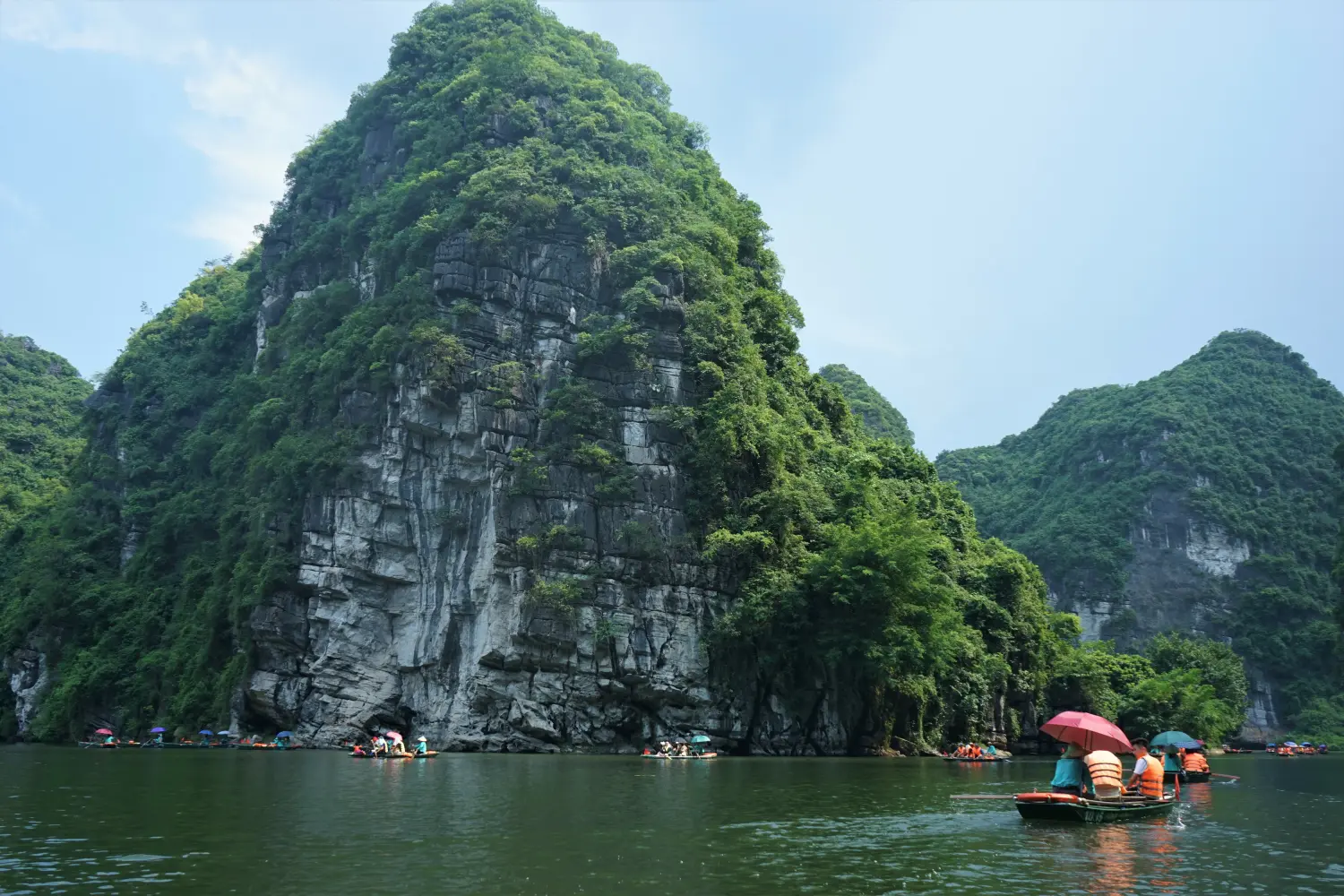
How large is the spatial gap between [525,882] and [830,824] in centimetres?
621

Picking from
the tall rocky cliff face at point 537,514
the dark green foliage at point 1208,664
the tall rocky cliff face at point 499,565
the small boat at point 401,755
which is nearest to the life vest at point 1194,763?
the tall rocky cliff face at point 537,514

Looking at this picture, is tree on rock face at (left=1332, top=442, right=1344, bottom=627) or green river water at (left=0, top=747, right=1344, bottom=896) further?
tree on rock face at (left=1332, top=442, right=1344, bottom=627)

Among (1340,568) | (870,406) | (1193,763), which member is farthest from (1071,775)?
(870,406)

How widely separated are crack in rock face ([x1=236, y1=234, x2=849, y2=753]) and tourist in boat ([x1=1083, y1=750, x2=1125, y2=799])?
20427 mm

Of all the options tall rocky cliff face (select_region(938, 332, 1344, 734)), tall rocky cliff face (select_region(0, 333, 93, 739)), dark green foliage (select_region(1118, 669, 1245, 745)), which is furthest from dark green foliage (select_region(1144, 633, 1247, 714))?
tall rocky cliff face (select_region(0, 333, 93, 739))

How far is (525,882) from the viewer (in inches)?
407

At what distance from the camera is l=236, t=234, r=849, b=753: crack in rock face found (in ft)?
116

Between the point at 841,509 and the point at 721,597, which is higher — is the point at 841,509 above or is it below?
above

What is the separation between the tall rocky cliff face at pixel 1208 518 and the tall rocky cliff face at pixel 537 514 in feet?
127

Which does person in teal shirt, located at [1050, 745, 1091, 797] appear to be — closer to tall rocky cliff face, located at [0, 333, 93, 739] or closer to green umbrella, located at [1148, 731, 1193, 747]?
green umbrella, located at [1148, 731, 1193, 747]

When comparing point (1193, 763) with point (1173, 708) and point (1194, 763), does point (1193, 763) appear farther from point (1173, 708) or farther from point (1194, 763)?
point (1173, 708)

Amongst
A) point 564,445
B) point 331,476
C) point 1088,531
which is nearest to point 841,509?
point 564,445

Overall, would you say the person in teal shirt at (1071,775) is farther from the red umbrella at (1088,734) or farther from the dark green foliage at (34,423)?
the dark green foliage at (34,423)

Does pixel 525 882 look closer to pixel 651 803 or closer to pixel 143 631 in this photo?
pixel 651 803
